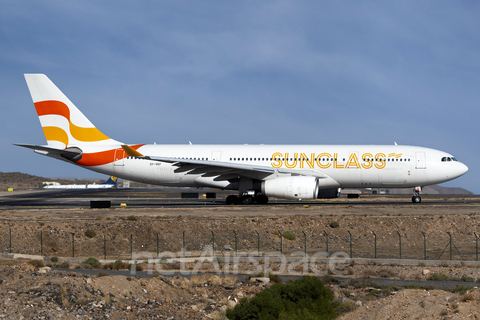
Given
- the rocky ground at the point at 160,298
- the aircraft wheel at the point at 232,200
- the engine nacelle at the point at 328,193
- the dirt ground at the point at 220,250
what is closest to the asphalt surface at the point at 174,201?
the aircraft wheel at the point at 232,200

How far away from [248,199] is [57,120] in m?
18.8

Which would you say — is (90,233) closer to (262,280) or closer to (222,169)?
(222,169)

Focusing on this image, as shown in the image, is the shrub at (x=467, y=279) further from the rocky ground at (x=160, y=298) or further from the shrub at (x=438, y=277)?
the rocky ground at (x=160, y=298)

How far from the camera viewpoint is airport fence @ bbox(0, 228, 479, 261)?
1089 inches

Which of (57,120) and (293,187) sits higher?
(57,120)

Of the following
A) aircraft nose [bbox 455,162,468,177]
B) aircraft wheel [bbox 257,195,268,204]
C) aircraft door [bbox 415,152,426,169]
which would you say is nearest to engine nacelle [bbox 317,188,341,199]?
aircraft wheel [bbox 257,195,268,204]

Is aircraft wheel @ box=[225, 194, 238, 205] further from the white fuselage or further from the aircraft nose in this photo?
the aircraft nose

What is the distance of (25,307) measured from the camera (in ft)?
44.5

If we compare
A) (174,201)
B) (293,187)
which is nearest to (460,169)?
(293,187)

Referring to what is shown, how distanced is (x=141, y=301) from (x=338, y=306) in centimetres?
700

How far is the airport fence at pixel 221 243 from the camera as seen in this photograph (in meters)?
27.7

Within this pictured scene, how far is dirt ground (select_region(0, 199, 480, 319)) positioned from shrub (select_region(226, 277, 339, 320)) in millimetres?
1219

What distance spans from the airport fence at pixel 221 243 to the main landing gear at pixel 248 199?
7597 millimetres

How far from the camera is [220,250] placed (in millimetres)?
28469
